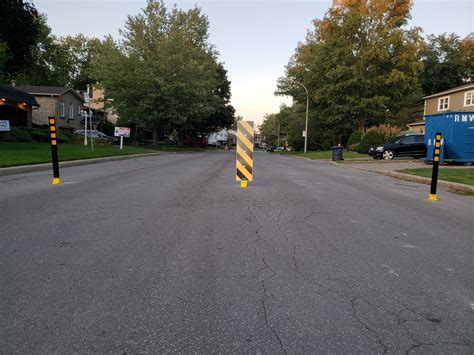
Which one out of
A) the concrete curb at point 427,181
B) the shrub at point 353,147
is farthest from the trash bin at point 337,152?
the shrub at point 353,147

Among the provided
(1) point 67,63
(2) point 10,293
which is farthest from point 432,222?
(1) point 67,63

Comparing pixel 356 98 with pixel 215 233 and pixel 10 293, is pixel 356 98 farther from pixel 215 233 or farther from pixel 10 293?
pixel 10 293

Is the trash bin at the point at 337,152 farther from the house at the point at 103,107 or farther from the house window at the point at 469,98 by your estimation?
the house at the point at 103,107

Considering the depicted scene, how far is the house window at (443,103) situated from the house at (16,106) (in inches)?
1735

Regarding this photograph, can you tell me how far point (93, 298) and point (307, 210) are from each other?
4.54 meters

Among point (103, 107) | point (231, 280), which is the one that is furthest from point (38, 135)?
point (231, 280)

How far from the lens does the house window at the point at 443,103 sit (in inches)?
1642

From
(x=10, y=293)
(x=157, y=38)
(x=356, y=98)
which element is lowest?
(x=10, y=293)

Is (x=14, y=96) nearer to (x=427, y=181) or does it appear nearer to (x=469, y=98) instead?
(x=427, y=181)

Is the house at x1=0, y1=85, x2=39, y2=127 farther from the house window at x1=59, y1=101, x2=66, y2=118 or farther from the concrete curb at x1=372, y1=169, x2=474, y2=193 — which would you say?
the concrete curb at x1=372, y1=169, x2=474, y2=193

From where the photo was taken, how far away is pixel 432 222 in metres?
6.18

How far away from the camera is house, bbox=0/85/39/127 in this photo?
1250 inches

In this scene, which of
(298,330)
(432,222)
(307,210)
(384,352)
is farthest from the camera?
(307,210)

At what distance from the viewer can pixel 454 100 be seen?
40094mm
